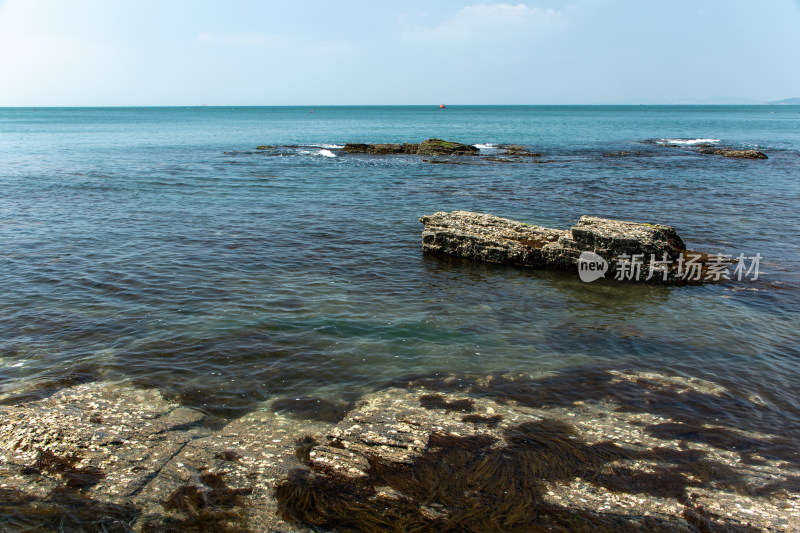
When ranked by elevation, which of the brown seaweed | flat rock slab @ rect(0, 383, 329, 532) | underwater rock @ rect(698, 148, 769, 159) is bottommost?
the brown seaweed

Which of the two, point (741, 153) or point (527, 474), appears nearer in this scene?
point (527, 474)

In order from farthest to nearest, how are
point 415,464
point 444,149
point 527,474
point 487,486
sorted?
point 444,149 → point 415,464 → point 527,474 → point 487,486

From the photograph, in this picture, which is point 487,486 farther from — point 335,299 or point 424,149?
point 424,149

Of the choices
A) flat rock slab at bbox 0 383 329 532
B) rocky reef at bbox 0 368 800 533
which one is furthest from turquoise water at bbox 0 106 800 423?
rocky reef at bbox 0 368 800 533

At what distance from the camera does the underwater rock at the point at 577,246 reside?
14.4 m

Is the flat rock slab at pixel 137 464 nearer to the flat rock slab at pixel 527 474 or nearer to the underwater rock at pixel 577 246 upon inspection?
Answer: the flat rock slab at pixel 527 474

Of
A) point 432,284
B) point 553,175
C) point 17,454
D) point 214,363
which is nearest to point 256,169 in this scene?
point 553,175

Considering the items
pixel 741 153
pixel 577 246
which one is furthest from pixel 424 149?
pixel 577 246

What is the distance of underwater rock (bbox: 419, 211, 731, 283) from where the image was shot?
14.4 m

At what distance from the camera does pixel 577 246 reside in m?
15.1

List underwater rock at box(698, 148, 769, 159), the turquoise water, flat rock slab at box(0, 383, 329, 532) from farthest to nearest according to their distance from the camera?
underwater rock at box(698, 148, 769, 159)
the turquoise water
flat rock slab at box(0, 383, 329, 532)

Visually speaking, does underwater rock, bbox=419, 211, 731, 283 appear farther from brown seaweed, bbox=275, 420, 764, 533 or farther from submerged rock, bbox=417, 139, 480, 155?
submerged rock, bbox=417, 139, 480, 155

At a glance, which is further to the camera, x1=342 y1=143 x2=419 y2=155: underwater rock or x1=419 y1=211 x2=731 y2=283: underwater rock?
x1=342 y1=143 x2=419 y2=155: underwater rock

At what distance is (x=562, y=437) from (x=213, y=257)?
12756 millimetres
